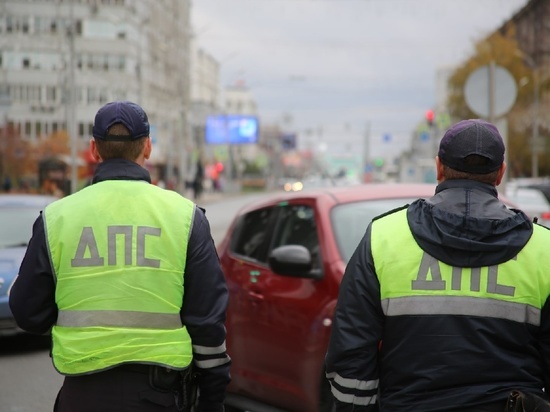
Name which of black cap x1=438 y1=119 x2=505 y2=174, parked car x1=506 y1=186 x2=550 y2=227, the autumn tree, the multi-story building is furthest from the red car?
the multi-story building

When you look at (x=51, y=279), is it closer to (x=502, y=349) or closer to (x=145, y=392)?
(x=145, y=392)

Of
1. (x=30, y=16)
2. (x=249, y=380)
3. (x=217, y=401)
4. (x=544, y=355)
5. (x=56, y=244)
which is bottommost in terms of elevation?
(x=249, y=380)

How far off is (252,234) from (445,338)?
14.2ft

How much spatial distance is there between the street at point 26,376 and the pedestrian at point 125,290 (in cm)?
440

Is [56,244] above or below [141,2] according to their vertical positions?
below

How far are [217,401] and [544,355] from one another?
1224 millimetres

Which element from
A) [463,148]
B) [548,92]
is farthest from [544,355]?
[548,92]

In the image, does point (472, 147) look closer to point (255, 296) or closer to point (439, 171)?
point (439, 171)

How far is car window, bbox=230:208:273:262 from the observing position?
7094 mm

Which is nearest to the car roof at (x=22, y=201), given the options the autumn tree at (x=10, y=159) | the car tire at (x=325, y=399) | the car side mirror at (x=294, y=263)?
the car side mirror at (x=294, y=263)

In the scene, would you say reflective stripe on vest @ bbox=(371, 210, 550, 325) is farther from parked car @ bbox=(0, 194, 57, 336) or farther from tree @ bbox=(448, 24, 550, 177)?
tree @ bbox=(448, 24, 550, 177)

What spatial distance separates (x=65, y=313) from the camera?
3.55 meters

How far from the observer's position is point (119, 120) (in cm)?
366

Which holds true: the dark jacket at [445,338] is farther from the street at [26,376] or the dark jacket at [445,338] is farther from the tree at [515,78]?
the tree at [515,78]
